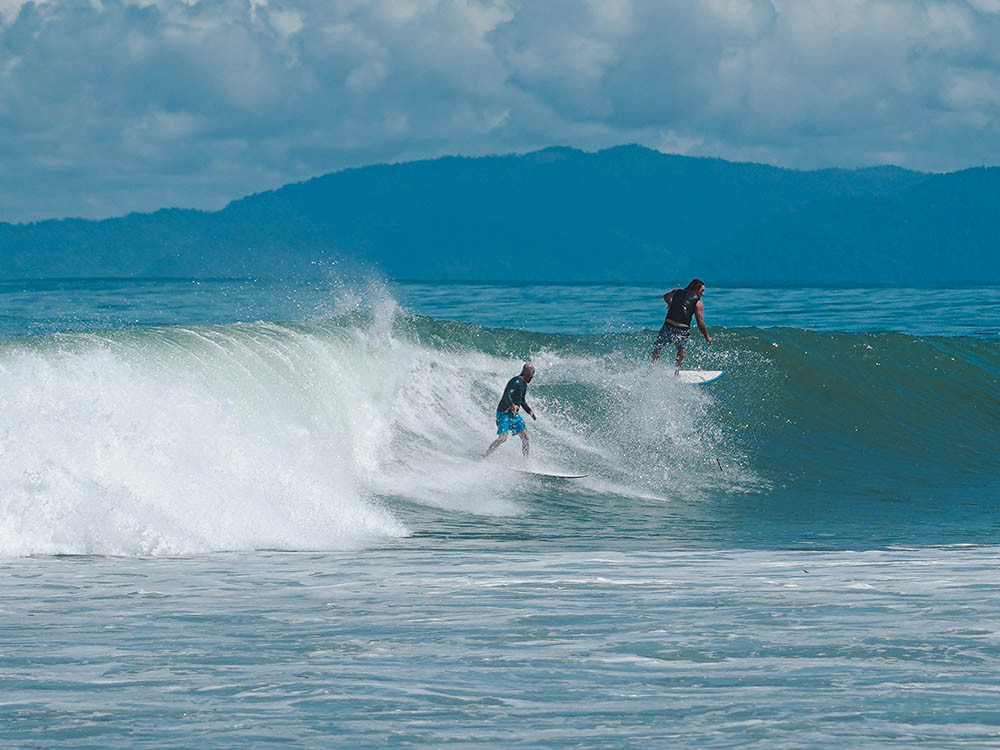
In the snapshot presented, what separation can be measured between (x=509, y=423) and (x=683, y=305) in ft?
14.7

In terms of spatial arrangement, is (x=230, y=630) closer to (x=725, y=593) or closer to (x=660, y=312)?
(x=725, y=593)

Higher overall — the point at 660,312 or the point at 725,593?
the point at 660,312

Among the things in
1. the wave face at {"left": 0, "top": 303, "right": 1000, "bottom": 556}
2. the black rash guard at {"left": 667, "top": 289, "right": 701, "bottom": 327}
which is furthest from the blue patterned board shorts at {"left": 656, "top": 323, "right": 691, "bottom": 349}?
the wave face at {"left": 0, "top": 303, "right": 1000, "bottom": 556}

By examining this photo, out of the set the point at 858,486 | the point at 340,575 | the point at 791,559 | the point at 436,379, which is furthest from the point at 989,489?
the point at 340,575

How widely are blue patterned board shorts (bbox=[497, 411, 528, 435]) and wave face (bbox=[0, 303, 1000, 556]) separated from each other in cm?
50

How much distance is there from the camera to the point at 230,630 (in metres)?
7.99

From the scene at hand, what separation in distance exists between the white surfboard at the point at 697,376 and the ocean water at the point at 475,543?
24 centimetres

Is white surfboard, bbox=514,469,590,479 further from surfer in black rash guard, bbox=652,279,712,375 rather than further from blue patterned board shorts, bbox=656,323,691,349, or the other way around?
blue patterned board shorts, bbox=656,323,691,349

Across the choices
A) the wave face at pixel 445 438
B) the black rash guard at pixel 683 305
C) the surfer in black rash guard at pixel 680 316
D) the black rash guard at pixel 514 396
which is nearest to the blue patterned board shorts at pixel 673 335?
the surfer in black rash guard at pixel 680 316

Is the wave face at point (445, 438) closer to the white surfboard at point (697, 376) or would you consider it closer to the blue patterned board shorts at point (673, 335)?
the white surfboard at point (697, 376)

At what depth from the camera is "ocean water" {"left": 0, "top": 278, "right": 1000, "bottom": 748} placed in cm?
637

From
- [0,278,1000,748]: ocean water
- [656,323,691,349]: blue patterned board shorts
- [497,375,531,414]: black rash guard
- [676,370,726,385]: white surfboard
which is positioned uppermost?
[656,323,691,349]: blue patterned board shorts

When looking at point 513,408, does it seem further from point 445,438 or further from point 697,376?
point 697,376

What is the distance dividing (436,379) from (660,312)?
3567 cm
